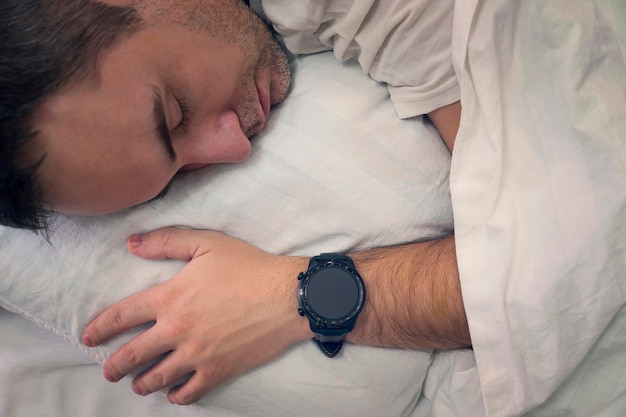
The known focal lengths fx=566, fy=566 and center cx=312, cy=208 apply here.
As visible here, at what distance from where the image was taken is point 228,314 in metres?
0.88

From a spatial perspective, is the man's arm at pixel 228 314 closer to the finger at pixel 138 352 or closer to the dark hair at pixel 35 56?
the finger at pixel 138 352

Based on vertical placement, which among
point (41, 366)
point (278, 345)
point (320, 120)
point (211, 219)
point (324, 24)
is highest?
point (324, 24)

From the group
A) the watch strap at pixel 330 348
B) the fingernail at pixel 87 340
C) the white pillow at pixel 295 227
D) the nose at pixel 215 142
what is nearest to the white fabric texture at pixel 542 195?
the white pillow at pixel 295 227

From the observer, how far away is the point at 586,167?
2.53 ft

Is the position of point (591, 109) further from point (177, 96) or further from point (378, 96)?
point (177, 96)

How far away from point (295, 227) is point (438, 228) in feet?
0.76

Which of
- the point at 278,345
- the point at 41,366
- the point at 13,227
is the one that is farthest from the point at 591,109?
the point at 41,366

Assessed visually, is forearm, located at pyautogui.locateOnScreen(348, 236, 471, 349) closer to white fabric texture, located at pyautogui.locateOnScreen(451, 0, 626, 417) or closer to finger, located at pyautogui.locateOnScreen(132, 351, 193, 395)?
white fabric texture, located at pyautogui.locateOnScreen(451, 0, 626, 417)

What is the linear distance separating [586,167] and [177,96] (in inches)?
22.6

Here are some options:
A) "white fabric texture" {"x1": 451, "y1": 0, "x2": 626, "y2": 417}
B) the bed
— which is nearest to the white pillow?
the bed

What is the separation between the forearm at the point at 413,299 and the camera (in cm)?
83

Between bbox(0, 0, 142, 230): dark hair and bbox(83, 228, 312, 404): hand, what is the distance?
24 cm

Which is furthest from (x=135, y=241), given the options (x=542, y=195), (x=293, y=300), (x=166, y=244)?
(x=542, y=195)

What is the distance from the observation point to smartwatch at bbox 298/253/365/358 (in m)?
0.84
